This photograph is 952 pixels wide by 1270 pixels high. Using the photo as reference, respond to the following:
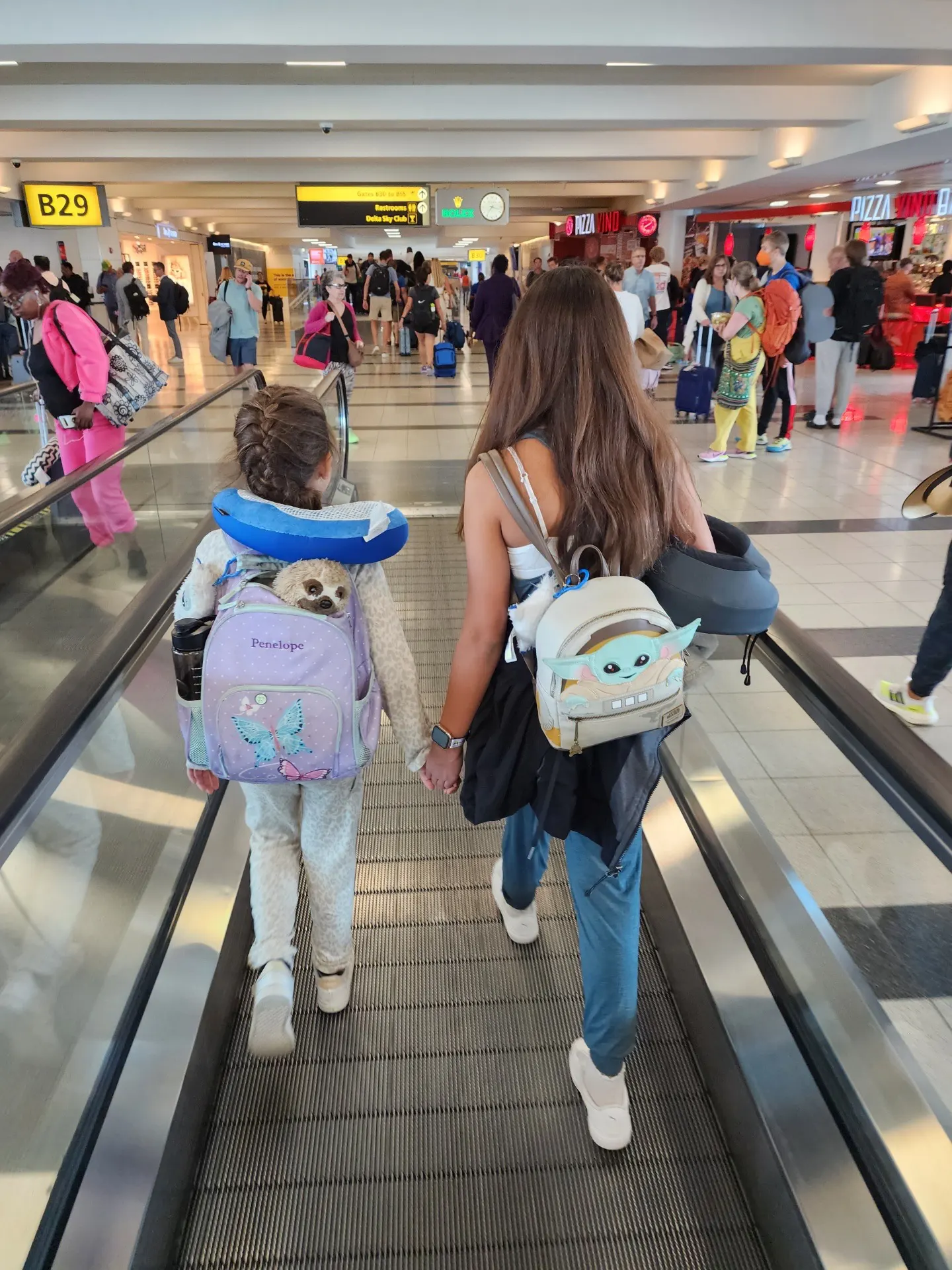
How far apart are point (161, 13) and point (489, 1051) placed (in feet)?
27.7

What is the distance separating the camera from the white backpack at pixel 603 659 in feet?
4.22

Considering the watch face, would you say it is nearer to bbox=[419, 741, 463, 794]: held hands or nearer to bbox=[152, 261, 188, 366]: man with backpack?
bbox=[152, 261, 188, 366]: man with backpack

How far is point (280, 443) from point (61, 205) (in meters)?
17.1

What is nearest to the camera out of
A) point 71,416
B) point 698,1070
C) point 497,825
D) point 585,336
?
point 585,336

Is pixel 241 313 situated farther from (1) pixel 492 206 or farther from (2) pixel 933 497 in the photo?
(2) pixel 933 497

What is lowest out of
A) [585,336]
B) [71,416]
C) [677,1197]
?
[677,1197]

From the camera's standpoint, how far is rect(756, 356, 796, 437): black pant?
856 centimetres

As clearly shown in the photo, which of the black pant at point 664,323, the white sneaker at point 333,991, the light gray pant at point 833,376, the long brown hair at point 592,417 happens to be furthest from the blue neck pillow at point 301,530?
the black pant at point 664,323

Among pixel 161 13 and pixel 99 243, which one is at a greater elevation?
pixel 161 13

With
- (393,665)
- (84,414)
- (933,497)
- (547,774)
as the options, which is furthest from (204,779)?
(84,414)

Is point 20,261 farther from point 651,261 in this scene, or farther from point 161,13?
point 651,261

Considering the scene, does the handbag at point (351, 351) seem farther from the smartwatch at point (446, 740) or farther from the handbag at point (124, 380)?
the smartwatch at point (446, 740)

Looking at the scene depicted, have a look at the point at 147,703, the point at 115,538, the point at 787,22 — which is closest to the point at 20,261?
the point at 115,538

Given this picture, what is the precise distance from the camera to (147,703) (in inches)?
86.7
